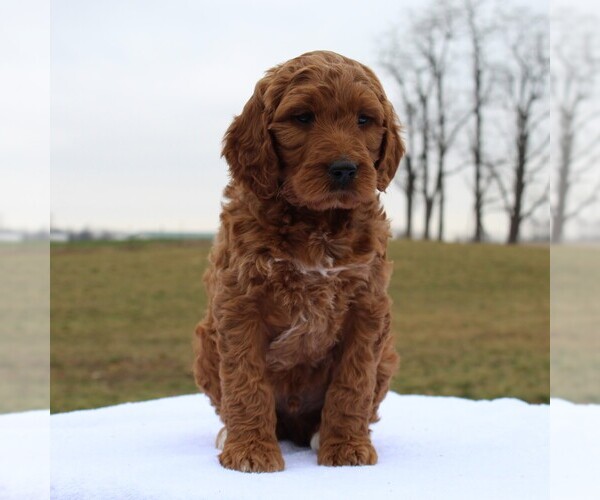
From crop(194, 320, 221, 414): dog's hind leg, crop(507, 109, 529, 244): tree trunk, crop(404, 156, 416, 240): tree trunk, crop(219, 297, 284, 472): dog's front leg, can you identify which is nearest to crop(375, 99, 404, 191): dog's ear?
crop(219, 297, 284, 472): dog's front leg

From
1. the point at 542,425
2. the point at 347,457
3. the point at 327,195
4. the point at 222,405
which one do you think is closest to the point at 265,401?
the point at 222,405

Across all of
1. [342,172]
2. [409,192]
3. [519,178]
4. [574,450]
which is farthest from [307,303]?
[519,178]

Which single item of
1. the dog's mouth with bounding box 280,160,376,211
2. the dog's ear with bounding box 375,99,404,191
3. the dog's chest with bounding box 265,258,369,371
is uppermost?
the dog's ear with bounding box 375,99,404,191

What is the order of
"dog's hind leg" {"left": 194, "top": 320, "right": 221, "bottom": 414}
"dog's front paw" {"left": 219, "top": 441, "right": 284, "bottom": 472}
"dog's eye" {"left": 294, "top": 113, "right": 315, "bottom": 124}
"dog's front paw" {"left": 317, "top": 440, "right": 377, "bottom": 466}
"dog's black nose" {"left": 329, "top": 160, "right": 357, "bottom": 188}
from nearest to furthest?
"dog's black nose" {"left": 329, "top": 160, "right": 357, "bottom": 188} → "dog's eye" {"left": 294, "top": 113, "right": 315, "bottom": 124} → "dog's front paw" {"left": 219, "top": 441, "right": 284, "bottom": 472} → "dog's front paw" {"left": 317, "top": 440, "right": 377, "bottom": 466} → "dog's hind leg" {"left": 194, "top": 320, "right": 221, "bottom": 414}

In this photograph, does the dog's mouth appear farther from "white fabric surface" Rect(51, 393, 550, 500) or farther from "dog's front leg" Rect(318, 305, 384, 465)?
"white fabric surface" Rect(51, 393, 550, 500)

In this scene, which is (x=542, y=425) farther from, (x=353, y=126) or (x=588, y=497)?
(x=353, y=126)

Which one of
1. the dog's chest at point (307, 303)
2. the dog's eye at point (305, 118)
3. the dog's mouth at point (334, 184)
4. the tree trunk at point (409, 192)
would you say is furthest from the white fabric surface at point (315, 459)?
the tree trunk at point (409, 192)

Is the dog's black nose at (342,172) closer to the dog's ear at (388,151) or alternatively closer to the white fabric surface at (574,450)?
the dog's ear at (388,151)
